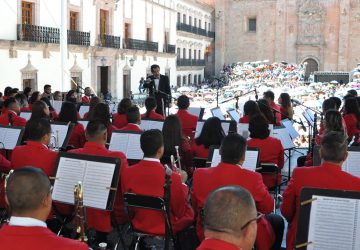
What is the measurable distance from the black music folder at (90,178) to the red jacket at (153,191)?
0.30m

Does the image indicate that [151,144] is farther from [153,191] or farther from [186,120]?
[186,120]

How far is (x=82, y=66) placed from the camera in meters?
24.8

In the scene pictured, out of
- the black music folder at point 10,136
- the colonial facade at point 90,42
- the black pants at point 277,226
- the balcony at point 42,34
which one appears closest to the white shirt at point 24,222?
the black pants at point 277,226

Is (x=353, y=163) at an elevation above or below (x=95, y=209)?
above

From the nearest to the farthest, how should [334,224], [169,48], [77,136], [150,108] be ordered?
[334,224] → [77,136] → [150,108] → [169,48]

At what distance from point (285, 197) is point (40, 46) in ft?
59.7

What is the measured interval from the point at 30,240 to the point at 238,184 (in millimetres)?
2112

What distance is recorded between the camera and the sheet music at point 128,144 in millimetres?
6480

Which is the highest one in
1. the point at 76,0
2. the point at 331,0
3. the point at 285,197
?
the point at 331,0

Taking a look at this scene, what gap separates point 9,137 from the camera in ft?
22.0

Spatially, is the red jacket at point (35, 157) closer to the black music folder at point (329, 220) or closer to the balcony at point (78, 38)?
the black music folder at point (329, 220)

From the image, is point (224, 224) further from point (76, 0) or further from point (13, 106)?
point (76, 0)

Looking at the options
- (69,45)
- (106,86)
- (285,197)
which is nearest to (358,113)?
(285,197)

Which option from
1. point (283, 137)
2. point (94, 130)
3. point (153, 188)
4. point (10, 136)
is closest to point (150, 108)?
point (283, 137)
